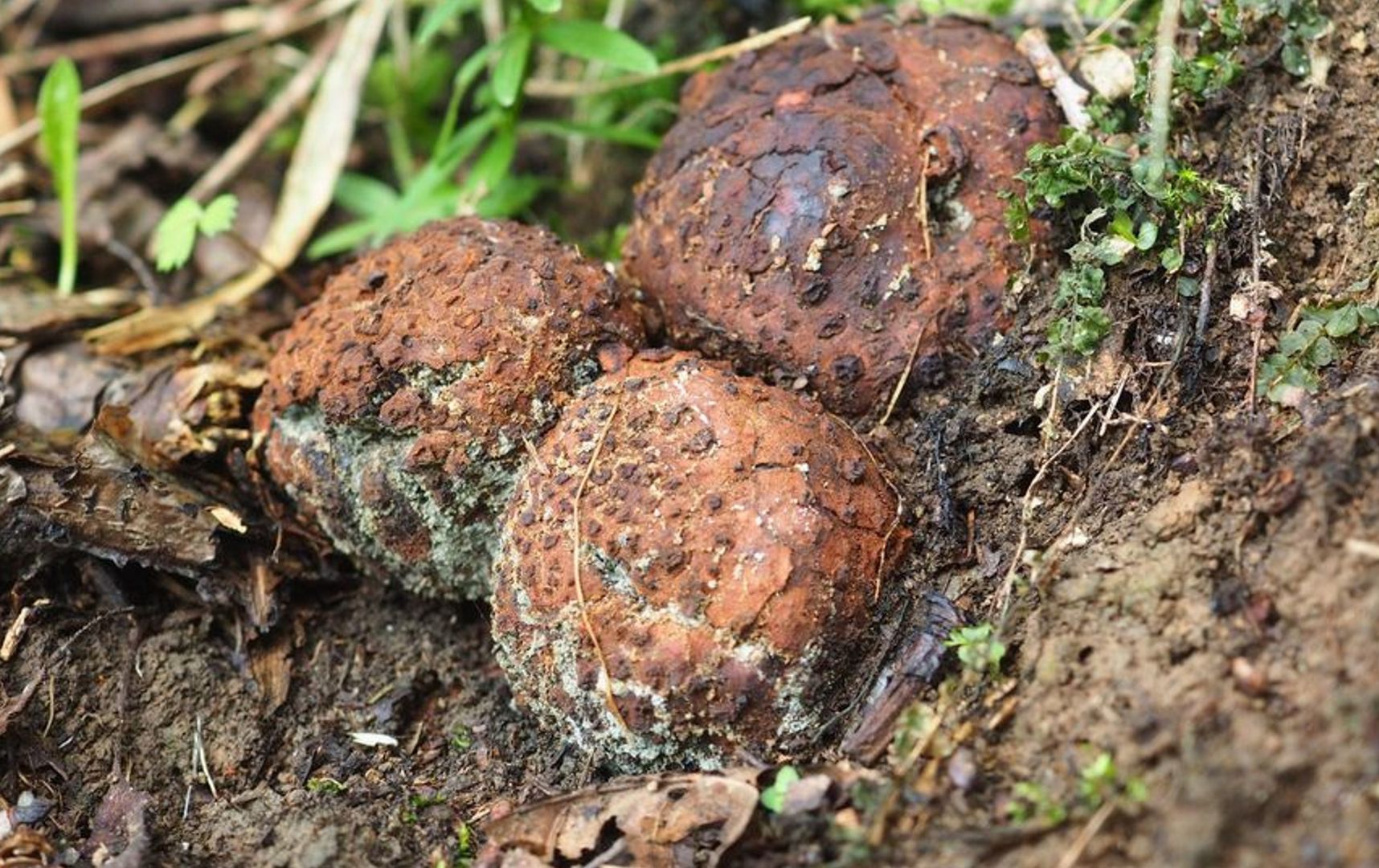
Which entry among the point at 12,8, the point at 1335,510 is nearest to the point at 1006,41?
the point at 1335,510

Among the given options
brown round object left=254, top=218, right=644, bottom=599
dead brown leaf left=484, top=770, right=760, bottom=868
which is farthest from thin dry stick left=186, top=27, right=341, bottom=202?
dead brown leaf left=484, top=770, right=760, bottom=868

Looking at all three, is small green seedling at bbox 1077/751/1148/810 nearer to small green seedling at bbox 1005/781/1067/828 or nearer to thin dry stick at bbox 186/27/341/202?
small green seedling at bbox 1005/781/1067/828

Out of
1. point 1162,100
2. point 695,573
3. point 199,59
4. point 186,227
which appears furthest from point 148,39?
point 1162,100

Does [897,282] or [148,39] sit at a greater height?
[897,282]

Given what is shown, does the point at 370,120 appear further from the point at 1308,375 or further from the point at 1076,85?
the point at 1308,375

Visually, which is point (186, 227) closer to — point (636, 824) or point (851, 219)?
point (851, 219)
